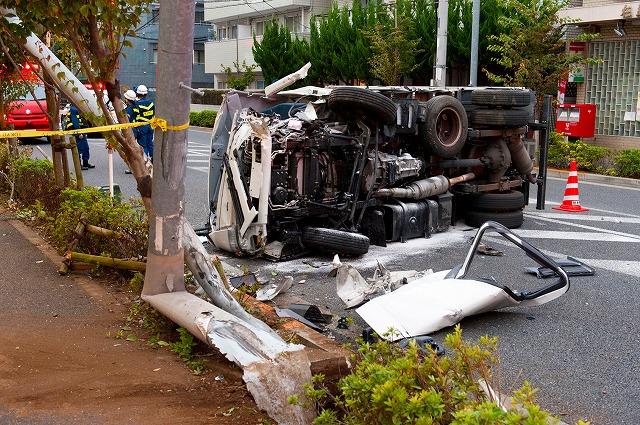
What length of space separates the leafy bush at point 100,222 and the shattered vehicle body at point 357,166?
48.5 inches

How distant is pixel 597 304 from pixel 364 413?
4195mm

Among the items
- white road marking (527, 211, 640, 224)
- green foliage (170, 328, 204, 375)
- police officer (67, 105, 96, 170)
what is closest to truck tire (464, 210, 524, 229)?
white road marking (527, 211, 640, 224)

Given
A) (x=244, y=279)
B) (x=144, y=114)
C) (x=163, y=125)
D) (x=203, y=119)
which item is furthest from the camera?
(x=203, y=119)

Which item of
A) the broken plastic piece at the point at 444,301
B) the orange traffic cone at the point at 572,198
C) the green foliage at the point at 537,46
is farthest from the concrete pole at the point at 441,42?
the broken plastic piece at the point at 444,301

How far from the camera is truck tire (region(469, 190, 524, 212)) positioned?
10664 mm

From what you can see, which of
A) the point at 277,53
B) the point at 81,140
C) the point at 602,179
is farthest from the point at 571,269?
the point at 277,53

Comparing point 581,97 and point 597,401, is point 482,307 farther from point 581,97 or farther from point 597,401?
point 581,97

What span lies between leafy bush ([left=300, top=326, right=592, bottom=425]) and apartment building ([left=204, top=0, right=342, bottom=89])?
1517 inches

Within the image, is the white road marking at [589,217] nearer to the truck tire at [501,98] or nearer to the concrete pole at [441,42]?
the truck tire at [501,98]

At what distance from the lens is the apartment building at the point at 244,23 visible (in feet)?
139

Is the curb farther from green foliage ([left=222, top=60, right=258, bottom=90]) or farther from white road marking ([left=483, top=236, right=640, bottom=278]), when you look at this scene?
green foliage ([left=222, top=60, right=258, bottom=90])

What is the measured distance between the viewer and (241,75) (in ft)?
152

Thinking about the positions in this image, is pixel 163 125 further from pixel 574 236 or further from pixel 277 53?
pixel 277 53

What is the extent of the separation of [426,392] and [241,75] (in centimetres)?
4403
